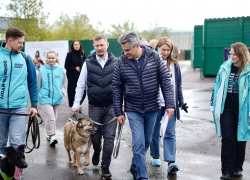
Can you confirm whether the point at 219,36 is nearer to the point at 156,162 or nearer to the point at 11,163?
the point at 156,162

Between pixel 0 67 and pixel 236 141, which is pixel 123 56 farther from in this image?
pixel 236 141

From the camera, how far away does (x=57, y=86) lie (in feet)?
22.2

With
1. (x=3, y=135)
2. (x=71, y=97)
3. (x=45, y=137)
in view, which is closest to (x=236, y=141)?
(x=3, y=135)

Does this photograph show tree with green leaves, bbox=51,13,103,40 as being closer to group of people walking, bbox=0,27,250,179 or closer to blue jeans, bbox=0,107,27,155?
group of people walking, bbox=0,27,250,179

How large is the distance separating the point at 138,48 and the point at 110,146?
1.58 meters

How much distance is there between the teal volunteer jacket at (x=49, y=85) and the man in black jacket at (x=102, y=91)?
6.17ft

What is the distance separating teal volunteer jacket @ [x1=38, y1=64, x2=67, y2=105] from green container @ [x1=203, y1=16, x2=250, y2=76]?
1466cm

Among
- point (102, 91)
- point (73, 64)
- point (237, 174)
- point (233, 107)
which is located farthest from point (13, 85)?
point (73, 64)

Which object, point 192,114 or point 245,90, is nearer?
point 245,90

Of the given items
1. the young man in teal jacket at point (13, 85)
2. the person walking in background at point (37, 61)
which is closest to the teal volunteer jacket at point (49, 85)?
the young man in teal jacket at point (13, 85)

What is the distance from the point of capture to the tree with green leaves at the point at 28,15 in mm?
23859

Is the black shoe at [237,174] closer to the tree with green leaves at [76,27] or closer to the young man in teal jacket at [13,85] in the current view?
the young man in teal jacket at [13,85]

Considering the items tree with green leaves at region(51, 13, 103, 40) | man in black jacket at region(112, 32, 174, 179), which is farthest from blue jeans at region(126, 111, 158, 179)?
tree with green leaves at region(51, 13, 103, 40)

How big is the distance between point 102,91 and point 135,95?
0.74m
